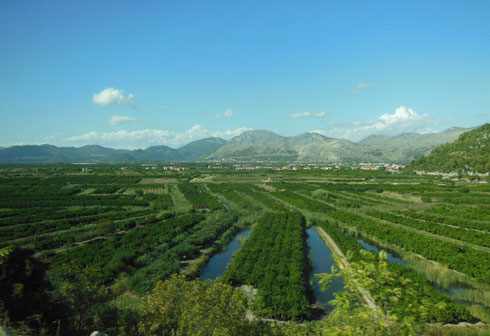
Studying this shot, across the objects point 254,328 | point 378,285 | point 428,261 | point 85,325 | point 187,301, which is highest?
point 378,285

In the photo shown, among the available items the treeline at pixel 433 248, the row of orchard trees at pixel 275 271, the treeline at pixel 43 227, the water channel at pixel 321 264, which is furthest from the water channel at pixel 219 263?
the treeline at pixel 43 227

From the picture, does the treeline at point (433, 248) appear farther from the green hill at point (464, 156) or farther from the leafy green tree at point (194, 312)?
the green hill at point (464, 156)

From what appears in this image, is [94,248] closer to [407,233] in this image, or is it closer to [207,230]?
[207,230]

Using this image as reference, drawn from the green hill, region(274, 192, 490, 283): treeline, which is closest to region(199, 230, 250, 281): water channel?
region(274, 192, 490, 283): treeline

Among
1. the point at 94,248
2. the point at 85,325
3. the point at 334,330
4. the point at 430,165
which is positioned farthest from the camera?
the point at 430,165

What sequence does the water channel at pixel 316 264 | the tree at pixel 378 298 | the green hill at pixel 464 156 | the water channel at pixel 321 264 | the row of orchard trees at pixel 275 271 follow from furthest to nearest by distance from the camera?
1. the green hill at pixel 464 156
2. the water channel at pixel 316 264
3. the water channel at pixel 321 264
4. the row of orchard trees at pixel 275 271
5. the tree at pixel 378 298

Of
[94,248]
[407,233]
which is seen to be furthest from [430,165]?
[94,248]
